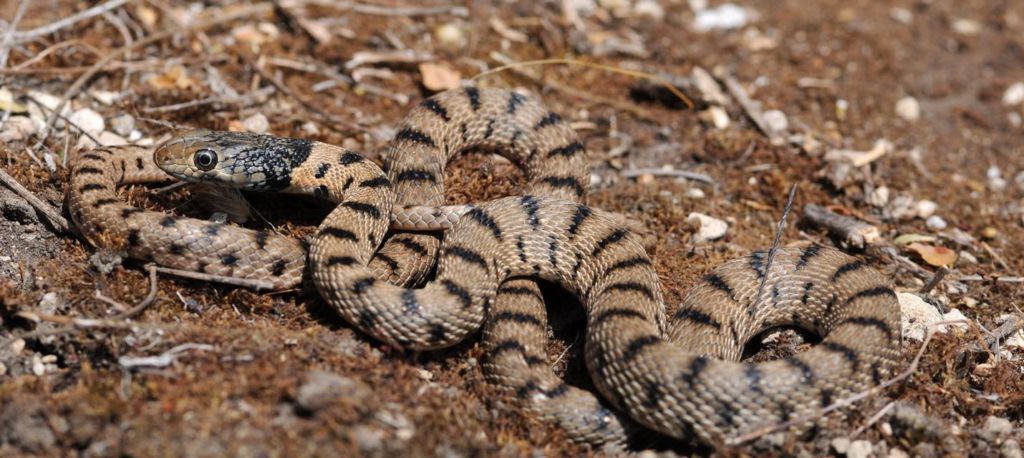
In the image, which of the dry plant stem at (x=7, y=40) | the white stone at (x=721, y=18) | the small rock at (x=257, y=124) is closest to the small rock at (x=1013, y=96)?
the white stone at (x=721, y=18)

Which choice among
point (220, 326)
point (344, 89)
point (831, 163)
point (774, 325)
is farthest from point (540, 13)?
point (220, 326)

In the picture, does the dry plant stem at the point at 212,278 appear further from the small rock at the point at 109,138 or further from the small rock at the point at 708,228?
the small rock at the point at 708,228

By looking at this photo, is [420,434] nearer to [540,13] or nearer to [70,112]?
[70,112]

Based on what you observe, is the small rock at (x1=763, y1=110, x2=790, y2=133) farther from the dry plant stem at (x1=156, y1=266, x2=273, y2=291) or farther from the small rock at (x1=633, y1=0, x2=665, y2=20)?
the dry plant stem at (x1=156, y1=266, x2=273, y2=291)

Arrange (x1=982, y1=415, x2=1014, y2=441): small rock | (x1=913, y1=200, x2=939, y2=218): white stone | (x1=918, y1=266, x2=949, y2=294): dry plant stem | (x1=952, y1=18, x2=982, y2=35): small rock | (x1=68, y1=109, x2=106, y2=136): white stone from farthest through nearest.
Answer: (x1=952, y1=18, x2=982, y2=35): small rock → (x1=913, y1=200, x2=939, y2=218): white stone → (x1=68, y1=109, x2=106, y2=136): white stone → (x1=918, y1=266, x2=949, y2=294): dry plant stem → (x1=982, y1=415, x2=1014, y2=441): small rock

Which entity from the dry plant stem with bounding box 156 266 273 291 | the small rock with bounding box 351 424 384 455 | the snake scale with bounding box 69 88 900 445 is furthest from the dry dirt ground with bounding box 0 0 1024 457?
the snake scale with bounding box 69 88 900 445

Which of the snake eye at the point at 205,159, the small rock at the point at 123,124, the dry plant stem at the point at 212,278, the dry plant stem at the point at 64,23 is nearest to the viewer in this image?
the dry plant stem at the point at 212,278
